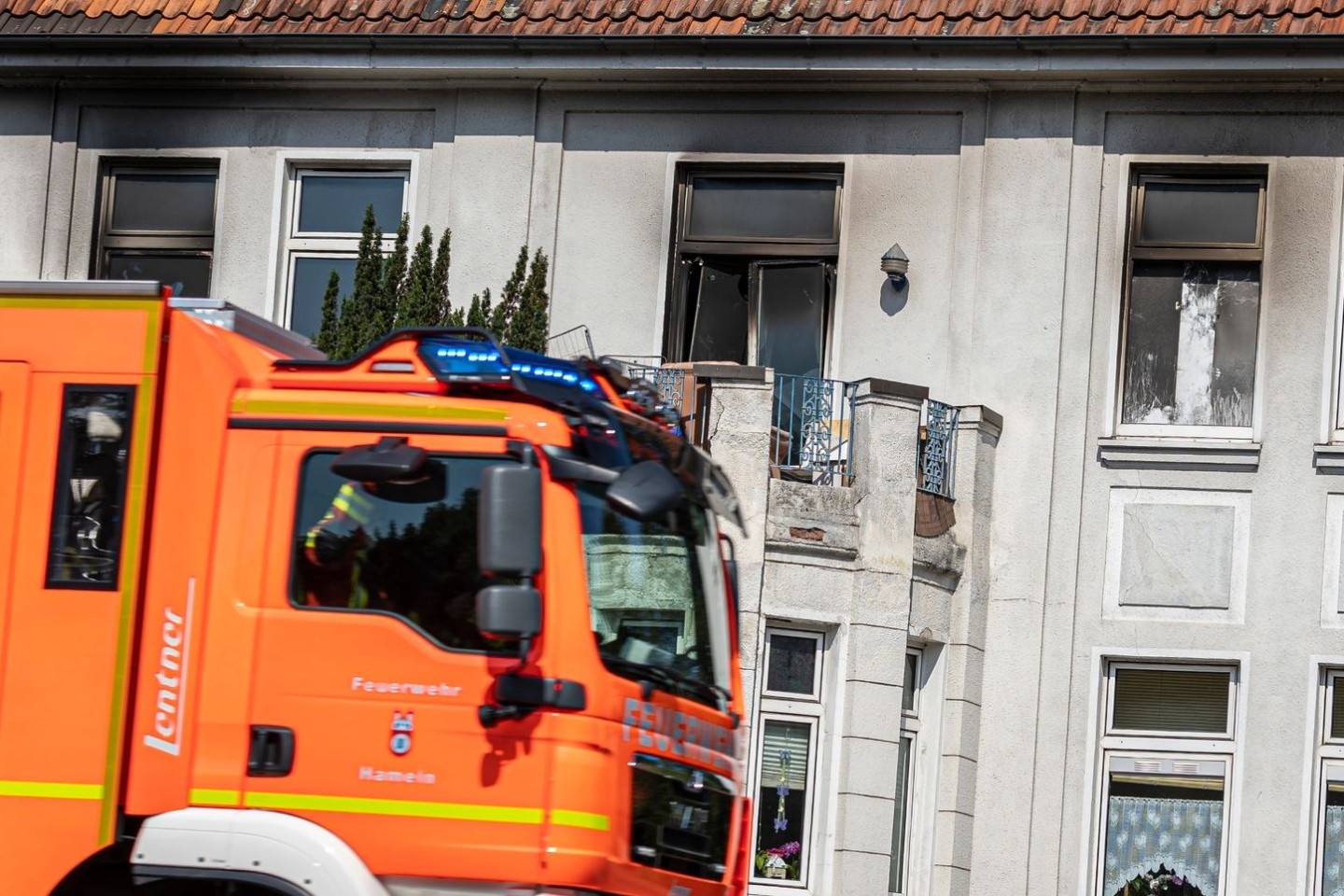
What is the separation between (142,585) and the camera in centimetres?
811

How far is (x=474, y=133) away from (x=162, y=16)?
9.27ft

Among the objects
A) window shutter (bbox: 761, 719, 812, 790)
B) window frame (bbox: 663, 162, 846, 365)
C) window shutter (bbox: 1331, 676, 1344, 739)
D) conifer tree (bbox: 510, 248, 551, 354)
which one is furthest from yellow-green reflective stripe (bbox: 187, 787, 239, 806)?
window shutter (bbox: 1331, 676, 1344, 739)

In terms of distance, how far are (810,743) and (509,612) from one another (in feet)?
23.9

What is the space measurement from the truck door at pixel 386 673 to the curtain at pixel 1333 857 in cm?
899

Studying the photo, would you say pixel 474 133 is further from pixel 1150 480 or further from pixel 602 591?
pixel 602 591

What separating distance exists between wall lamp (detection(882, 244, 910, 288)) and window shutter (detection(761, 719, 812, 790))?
3.56 m

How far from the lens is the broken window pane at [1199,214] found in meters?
15.6

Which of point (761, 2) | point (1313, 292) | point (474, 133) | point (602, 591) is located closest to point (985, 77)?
point (761, 2)

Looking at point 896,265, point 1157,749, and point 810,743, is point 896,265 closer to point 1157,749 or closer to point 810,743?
point 810,743

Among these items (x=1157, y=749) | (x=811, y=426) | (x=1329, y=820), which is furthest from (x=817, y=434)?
(x=1329, y=820)

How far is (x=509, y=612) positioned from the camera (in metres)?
7.70

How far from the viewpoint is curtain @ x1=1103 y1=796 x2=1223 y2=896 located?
1506 cm

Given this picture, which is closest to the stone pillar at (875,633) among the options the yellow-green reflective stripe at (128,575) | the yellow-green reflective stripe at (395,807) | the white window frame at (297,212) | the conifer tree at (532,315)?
the conifer tree at (532,315)

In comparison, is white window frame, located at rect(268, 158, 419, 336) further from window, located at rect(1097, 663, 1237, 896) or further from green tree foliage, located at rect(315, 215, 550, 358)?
window, located at rect(1097, 663, 1237, 896)
